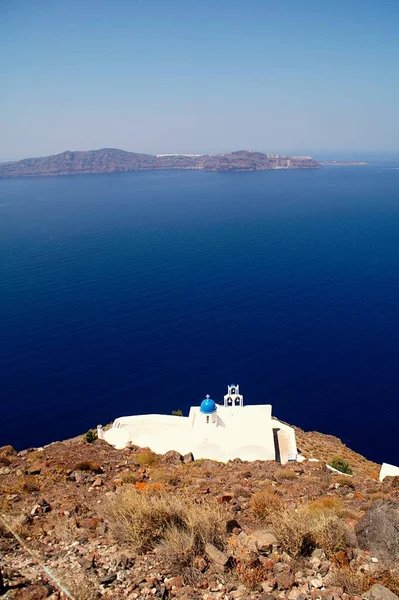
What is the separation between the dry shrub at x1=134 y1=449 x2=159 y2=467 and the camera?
22844 millimetres

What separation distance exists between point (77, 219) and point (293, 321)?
280ft

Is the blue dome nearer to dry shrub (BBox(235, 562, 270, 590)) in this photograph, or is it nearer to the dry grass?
the dry grass

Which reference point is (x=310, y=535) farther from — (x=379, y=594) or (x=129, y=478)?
(x=129, y=478)

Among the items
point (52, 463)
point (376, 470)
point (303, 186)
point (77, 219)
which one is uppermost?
point (303, 186)

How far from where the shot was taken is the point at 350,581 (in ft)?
34.3

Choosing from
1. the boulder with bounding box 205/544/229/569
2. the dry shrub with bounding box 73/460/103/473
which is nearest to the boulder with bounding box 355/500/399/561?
the boulder with bounding box 205/544/229/569

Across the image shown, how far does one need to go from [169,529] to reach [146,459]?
36.8ft

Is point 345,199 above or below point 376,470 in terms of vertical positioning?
above

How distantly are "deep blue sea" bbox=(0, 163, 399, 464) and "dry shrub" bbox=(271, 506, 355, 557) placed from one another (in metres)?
28.5

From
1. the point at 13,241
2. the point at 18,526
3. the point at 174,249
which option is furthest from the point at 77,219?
the point at 18,526

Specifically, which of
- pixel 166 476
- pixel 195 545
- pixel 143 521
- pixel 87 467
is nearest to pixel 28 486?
pixel 87 467

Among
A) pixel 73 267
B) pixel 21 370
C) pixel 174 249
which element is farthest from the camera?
pixel 174 249

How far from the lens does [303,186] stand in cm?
19875

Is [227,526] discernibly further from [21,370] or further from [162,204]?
[162,204]
